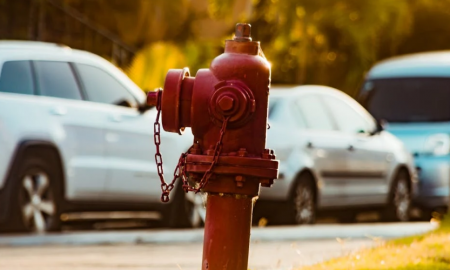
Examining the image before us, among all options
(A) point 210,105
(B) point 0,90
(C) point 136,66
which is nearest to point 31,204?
(B) point 0,90

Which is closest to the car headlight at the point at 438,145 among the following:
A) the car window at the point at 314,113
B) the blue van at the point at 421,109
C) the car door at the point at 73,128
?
the blue van at the point at 421,109

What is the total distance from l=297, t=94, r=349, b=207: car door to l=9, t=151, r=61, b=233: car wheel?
3234 mm

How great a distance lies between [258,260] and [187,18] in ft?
60.0

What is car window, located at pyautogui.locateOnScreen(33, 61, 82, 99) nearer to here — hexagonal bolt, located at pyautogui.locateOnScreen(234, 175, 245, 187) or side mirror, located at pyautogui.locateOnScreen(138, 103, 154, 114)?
side mirror, located at pyautogui.locateOnScreen(138, 103, 154, 114)

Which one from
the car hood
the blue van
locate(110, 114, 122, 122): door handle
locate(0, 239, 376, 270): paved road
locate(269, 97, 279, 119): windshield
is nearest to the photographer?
locate(0, 239, 376, 270): paved road

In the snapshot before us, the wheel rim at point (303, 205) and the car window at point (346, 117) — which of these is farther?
the car window at point (346, 117)

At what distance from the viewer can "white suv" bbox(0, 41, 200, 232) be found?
10.0 m

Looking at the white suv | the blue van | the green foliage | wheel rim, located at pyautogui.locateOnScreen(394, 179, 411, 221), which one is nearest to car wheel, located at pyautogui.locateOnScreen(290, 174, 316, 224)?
the white suv

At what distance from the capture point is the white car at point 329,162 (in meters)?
12.3

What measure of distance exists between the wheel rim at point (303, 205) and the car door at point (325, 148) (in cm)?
20

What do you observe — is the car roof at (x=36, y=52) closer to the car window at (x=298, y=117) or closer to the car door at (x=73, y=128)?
the car door at (x=73, y=128)

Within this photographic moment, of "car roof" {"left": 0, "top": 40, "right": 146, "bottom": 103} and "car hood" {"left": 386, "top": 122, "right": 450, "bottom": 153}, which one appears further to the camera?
"car hood" {"left": 386, "top": 122, "right": 450, "bottom": 153}

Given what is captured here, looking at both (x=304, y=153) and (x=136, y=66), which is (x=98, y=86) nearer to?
(x=304, y=153)

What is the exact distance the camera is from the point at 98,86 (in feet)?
36.5
